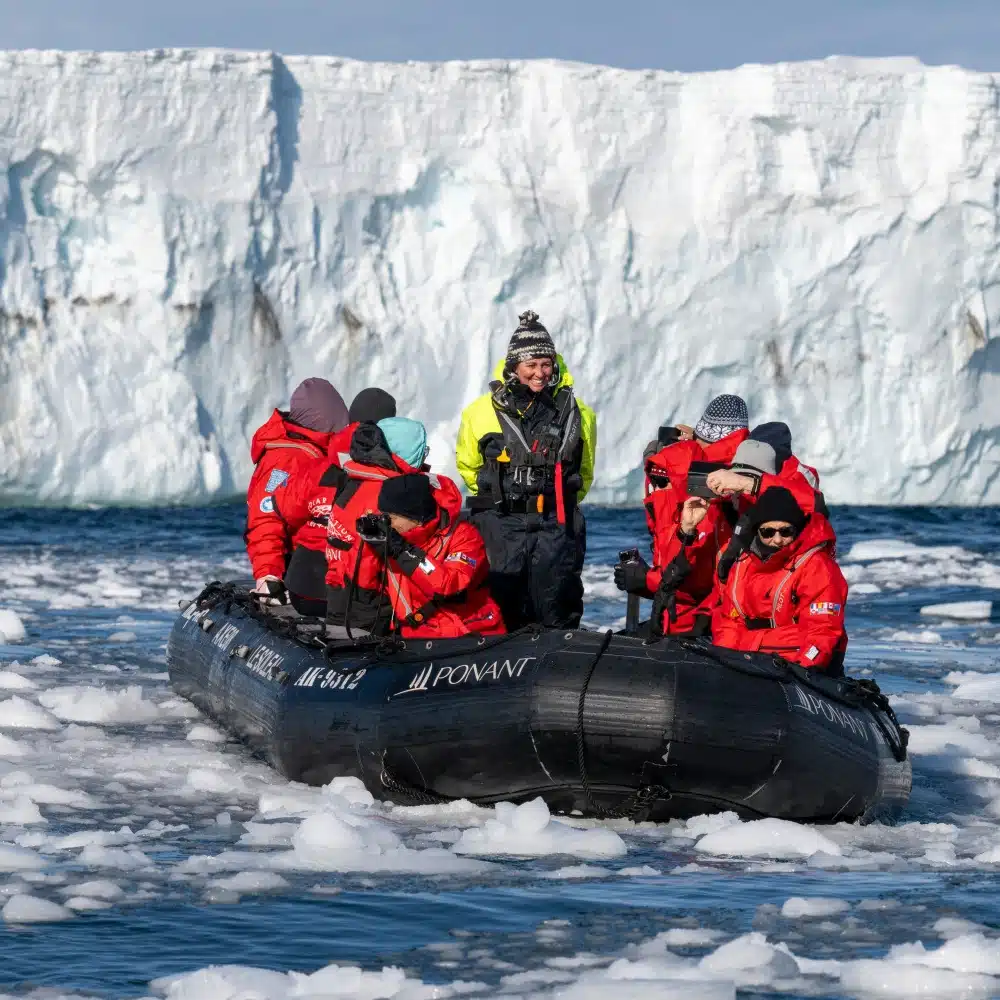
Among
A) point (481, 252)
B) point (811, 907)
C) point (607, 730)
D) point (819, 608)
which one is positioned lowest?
point (811, 907)

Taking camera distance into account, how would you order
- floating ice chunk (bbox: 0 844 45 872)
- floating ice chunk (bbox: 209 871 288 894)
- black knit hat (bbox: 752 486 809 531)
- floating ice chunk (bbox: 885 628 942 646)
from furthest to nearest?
floating ice chunk (bbox: 885 628 942 646), black knit hat (bbox: 752 486 809 531), floating ice chunk (bbox: 0 844 45 872), floating ice chunk (bbox: 209 871 288 894)

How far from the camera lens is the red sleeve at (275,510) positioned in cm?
668

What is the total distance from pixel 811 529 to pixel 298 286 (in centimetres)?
1424

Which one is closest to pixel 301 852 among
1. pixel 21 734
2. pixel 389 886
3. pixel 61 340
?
pixel 389 886

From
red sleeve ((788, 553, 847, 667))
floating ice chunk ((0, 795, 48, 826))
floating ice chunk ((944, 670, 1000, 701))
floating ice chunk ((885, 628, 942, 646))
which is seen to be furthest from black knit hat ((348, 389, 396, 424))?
floating ice chunk ((885, 628, 942, 646))

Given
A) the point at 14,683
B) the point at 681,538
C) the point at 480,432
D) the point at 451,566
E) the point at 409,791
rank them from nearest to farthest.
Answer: the point at 409,791, the point at 451,566, the point at 681,538, the point at 480,432, the point at 14,683

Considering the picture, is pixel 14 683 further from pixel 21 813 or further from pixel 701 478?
pixel 701 478

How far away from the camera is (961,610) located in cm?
1159

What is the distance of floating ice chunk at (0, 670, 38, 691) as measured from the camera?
739 centimetres

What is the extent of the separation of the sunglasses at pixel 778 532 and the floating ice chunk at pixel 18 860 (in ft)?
7.49

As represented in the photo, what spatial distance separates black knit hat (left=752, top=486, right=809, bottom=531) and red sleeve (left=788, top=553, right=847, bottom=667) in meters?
0.16

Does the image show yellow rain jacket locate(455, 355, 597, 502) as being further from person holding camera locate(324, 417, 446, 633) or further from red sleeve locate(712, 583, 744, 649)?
red sleeve locate(712, 583, 744, 649)

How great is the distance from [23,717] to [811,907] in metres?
3.59

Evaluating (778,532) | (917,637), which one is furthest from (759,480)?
(917,637)
